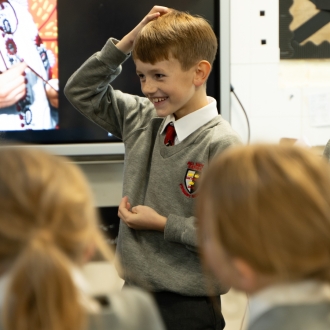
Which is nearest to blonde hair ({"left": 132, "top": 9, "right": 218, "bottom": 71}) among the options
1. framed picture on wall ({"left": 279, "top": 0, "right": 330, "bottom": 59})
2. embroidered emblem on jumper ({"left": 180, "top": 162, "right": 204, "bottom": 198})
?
embroidered emblem on jumper ({"left": 180, "top": 162, "right": 204, "bottom": 198})

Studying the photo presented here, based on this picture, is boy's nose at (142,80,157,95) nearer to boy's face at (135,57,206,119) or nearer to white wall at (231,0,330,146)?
boy's face at (135,57,206,119)

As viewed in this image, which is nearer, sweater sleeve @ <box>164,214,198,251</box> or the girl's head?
the girl's head

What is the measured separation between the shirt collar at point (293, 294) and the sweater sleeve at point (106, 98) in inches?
35.5

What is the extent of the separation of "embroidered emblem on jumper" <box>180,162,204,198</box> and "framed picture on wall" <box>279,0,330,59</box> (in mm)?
1270

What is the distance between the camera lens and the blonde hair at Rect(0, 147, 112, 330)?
73 centimetres

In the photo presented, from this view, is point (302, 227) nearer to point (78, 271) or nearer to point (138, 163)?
point (78, 271)

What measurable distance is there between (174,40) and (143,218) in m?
0.51

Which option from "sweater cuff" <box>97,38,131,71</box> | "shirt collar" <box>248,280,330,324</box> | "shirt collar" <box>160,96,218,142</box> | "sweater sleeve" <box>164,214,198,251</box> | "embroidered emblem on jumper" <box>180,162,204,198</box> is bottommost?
"sweater sleeve" <box>164,214,198,251</box>

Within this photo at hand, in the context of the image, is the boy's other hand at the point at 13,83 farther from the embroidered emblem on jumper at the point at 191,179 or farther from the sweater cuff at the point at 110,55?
the embroidered emblem on jumper at the point at 191,179

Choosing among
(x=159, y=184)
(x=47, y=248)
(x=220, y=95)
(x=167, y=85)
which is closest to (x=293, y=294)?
(x=47, y=248)

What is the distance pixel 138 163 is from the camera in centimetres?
154

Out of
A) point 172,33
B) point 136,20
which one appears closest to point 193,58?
point 172,33

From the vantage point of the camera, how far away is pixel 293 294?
2.58 feet

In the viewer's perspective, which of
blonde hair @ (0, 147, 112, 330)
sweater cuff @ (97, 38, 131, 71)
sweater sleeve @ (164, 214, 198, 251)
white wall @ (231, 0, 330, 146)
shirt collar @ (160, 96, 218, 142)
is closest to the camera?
blonde hair @ (0, 147, 112, 330)
